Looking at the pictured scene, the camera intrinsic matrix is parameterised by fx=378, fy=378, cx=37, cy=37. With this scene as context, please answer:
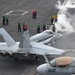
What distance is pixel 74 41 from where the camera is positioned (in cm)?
5694

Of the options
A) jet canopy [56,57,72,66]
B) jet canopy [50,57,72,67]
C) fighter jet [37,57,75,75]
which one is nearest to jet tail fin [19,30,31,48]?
fighter jet [37,57,75,75]

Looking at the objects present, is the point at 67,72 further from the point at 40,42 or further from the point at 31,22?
→ the point at 31,22

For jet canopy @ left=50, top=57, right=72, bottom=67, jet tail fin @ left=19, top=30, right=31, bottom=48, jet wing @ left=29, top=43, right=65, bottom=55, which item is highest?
jet tail fin @ left=19, top=30, right=31, bottom=48

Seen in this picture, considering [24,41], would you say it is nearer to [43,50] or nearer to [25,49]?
[25,49]

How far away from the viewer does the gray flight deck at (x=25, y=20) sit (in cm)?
4487

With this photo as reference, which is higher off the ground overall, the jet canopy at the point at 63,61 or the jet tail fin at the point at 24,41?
the jet tail fin at the point at 24,41

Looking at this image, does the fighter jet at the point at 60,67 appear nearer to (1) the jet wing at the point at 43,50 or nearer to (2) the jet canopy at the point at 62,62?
(2) the jet canopy at the point at 62,62

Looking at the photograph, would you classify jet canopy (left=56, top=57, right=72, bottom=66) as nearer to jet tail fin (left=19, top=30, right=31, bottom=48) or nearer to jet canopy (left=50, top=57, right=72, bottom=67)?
jet canopy (left=50, top=57, right=72, bottom=67)

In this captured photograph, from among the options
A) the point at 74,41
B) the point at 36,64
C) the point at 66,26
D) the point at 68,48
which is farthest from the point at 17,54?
the point at 66,26

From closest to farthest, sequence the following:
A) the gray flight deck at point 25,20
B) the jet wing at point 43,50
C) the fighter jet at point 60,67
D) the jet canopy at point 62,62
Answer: the fighter jet at point 60,67 < the jet canopy at point 62,62 < the gray flight deck at point 25,20 < the jet wing at point 43,50

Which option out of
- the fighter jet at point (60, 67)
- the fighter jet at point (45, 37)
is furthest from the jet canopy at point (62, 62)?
the fighter jet at point (45, 37)

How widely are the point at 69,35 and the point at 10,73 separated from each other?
791 inches

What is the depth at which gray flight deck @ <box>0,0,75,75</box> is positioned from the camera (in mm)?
44872

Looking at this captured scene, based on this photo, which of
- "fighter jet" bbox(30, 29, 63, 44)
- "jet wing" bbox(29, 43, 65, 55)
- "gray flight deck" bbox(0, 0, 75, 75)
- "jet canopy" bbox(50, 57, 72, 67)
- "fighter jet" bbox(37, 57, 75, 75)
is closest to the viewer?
"fighter jet" bbox(37, 57, 75, 75)
